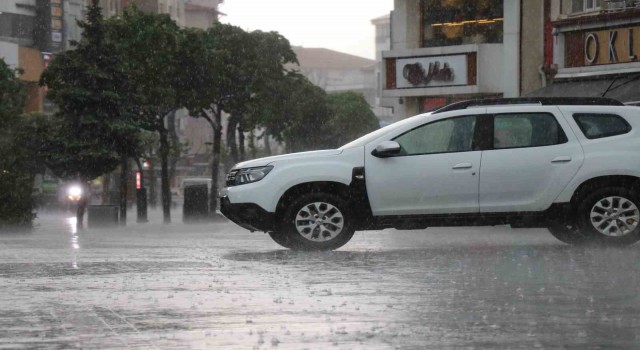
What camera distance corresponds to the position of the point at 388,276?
12.1 meters

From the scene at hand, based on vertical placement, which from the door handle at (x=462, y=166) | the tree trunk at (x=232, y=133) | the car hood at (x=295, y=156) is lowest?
the door handle at (x=462, y=166)

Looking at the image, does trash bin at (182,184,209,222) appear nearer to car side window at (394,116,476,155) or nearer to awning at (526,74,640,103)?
awning at (526,74,640,103)

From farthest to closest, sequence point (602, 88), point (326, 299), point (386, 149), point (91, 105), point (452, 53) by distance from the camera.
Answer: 1. point (91, 105)
2. point (452, 53)
3. point (602, 88)
4. point (386, 149)
5. point (326, 299)

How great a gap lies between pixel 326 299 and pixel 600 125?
6371 millimetres

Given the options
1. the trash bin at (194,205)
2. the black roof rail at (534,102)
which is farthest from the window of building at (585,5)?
the black roof rail at (534,102)

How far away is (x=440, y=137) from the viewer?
15.5m

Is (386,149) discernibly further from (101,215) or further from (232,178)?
(101,215)

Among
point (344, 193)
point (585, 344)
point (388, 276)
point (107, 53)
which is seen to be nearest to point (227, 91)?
point (107, 53)

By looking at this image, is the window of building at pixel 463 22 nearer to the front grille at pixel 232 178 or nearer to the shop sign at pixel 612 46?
the shop sign at pixel 612 46

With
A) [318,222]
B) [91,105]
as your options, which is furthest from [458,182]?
[91,105]

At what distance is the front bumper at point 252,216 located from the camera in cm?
1546

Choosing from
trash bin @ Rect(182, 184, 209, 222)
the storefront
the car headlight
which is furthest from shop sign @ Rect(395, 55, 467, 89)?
the car headlight

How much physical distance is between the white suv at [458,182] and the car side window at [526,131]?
1 centimetres

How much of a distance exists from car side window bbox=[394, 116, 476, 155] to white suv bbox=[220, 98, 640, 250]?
0.04ft
